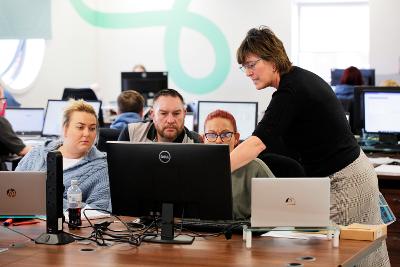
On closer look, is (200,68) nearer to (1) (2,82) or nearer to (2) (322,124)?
(1) (2,82)

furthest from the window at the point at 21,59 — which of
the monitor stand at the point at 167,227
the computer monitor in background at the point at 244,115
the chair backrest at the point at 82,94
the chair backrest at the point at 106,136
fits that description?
the monitor stand at the point at 167,227

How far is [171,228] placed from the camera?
329 cm

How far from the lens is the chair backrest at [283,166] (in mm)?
3873

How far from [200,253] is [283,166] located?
Answer: 0.99 meters

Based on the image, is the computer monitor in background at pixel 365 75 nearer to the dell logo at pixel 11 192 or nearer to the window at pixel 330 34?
the window at pixel 330 34

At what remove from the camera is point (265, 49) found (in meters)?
3.70

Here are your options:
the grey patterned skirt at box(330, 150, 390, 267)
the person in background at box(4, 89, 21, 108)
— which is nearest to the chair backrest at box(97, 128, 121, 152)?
the grey patterned skirt at box(330, 150, 390, 267)

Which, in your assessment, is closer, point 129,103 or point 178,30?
point 129,103

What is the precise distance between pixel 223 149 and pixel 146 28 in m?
10.0

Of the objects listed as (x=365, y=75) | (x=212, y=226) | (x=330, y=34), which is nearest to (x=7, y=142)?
(x=212, y=226)

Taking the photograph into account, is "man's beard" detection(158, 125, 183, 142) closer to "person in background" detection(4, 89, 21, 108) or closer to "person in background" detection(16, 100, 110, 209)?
"person in background" detection(16, 100, 110, 209)

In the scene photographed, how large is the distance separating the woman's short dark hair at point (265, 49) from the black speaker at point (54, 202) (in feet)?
3.37

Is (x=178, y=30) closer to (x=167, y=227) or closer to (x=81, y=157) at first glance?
(x=81, y=157)

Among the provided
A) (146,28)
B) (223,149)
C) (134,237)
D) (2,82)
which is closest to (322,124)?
(223,149)
